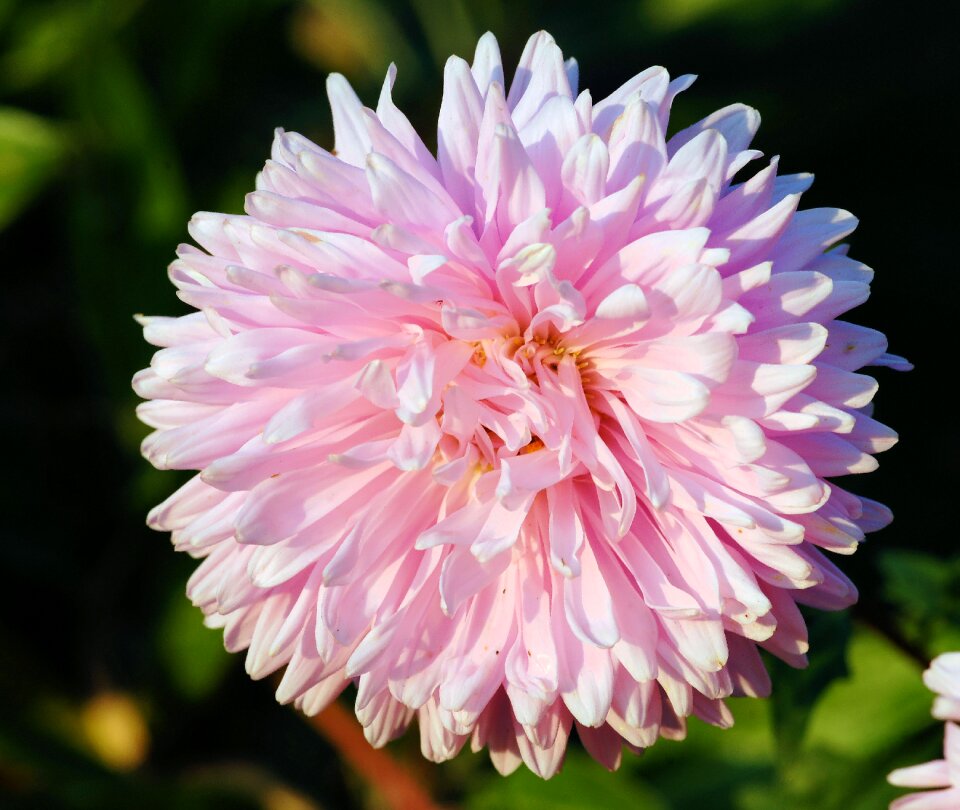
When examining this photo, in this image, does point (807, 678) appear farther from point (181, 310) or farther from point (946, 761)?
point (181, 310)

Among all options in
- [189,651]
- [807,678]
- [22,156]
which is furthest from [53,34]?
[807,678]

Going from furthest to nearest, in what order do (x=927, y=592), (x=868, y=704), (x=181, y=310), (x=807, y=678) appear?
(x=181, y=310) < (x=868, y=704) < (x=927, y=592) < (x=807, y=678)

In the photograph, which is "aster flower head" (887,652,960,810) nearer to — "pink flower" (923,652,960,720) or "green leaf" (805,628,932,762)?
"pink flower" (923,652,960,720)

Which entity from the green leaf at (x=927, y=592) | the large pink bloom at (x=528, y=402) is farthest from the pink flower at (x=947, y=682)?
the green leaf at (x=927, y=592)

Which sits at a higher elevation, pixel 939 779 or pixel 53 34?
pixel 53 34

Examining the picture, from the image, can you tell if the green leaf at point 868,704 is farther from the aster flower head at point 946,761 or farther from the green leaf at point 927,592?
the aster flower head at point 946,761

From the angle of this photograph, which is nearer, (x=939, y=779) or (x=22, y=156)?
(x=939, y=779)
